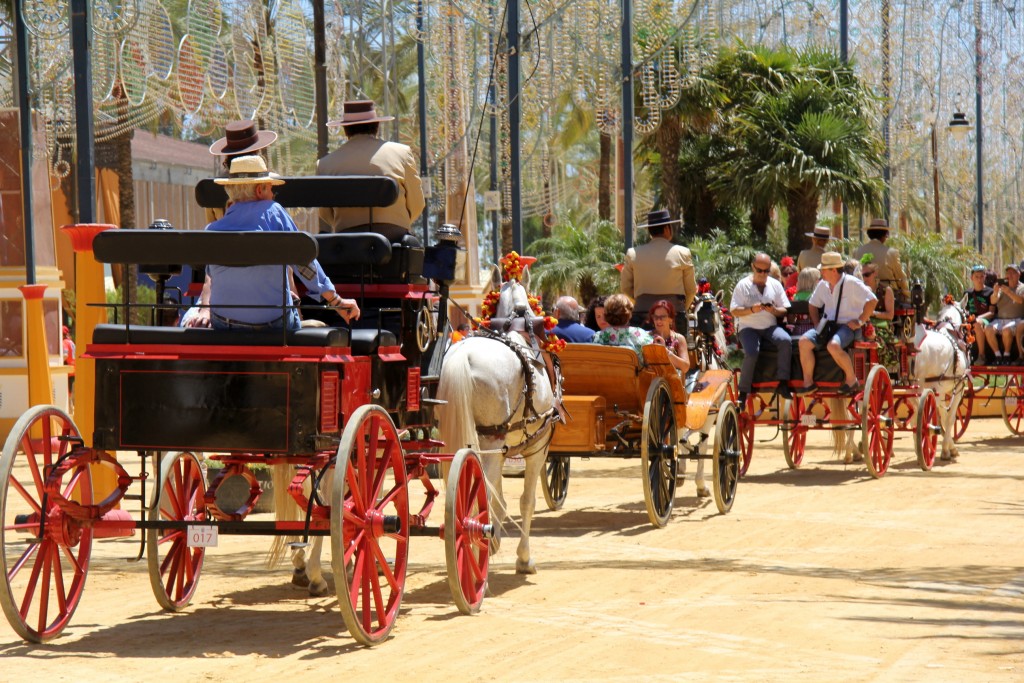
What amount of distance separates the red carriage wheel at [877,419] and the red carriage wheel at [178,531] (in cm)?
873

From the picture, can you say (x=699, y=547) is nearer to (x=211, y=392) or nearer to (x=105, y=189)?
(x=211, y=392)

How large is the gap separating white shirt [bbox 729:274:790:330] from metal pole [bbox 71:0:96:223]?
289 inches

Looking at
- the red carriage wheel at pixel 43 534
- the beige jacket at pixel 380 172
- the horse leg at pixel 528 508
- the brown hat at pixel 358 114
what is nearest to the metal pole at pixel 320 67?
the horse leg at pixel 528 508

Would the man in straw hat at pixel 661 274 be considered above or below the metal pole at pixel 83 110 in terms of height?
below

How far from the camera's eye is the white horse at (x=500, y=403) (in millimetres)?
8992

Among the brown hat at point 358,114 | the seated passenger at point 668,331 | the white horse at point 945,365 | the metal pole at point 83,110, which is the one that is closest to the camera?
the brown hat at point 358,114

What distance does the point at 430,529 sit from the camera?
310 inches

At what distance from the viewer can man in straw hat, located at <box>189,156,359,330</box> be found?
750 cm

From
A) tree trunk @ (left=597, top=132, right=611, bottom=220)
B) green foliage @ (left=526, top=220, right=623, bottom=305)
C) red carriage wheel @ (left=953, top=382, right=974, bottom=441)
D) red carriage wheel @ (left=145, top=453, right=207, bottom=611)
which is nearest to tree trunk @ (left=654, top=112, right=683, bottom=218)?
green foliage @ (left=526, top=220, right=623, bottom=305)

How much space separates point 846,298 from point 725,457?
3.39 m

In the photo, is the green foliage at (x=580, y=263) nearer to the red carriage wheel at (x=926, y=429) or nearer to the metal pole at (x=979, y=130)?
the metal pole at (x=979, y=130)

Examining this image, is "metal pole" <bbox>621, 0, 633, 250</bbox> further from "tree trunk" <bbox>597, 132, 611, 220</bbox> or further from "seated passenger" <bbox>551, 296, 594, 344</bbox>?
"tree trunk" <bbox>597, 132, 611, 220</bbox>

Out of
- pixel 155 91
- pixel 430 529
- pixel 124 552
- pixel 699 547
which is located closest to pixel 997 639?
pixel 430 529

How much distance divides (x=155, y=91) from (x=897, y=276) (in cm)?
1032
